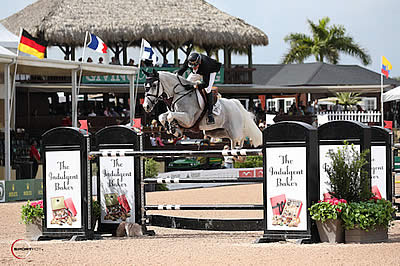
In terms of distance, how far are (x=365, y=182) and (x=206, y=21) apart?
1018 inches

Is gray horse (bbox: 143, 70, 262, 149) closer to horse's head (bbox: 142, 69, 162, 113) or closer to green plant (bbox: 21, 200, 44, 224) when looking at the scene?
horse's head (bbox: 142, 69, 162, 113)

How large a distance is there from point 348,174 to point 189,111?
12.5 ft

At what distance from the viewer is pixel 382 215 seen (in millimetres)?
8133

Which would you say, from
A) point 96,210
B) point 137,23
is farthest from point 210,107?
point 137,23

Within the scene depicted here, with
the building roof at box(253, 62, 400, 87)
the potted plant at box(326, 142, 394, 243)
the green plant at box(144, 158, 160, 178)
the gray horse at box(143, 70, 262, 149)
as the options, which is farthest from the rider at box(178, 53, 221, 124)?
the building roof at box(253, 62, 400, 87)

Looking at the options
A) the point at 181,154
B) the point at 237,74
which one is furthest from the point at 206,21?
the point at 181,154

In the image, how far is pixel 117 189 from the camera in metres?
9.82

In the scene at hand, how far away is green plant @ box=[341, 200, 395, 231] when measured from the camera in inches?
315

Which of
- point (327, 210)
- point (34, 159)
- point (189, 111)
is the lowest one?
point (327, 210)

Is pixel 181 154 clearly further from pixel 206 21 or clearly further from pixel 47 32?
pixel 206 21

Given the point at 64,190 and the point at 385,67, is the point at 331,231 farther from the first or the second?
the point at 385,67

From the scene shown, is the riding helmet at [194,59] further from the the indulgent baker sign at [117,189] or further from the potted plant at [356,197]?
the potted plant at [356,197]

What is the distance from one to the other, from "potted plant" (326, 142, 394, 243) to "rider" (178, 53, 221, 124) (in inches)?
139

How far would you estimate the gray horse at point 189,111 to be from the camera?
11055 mm
